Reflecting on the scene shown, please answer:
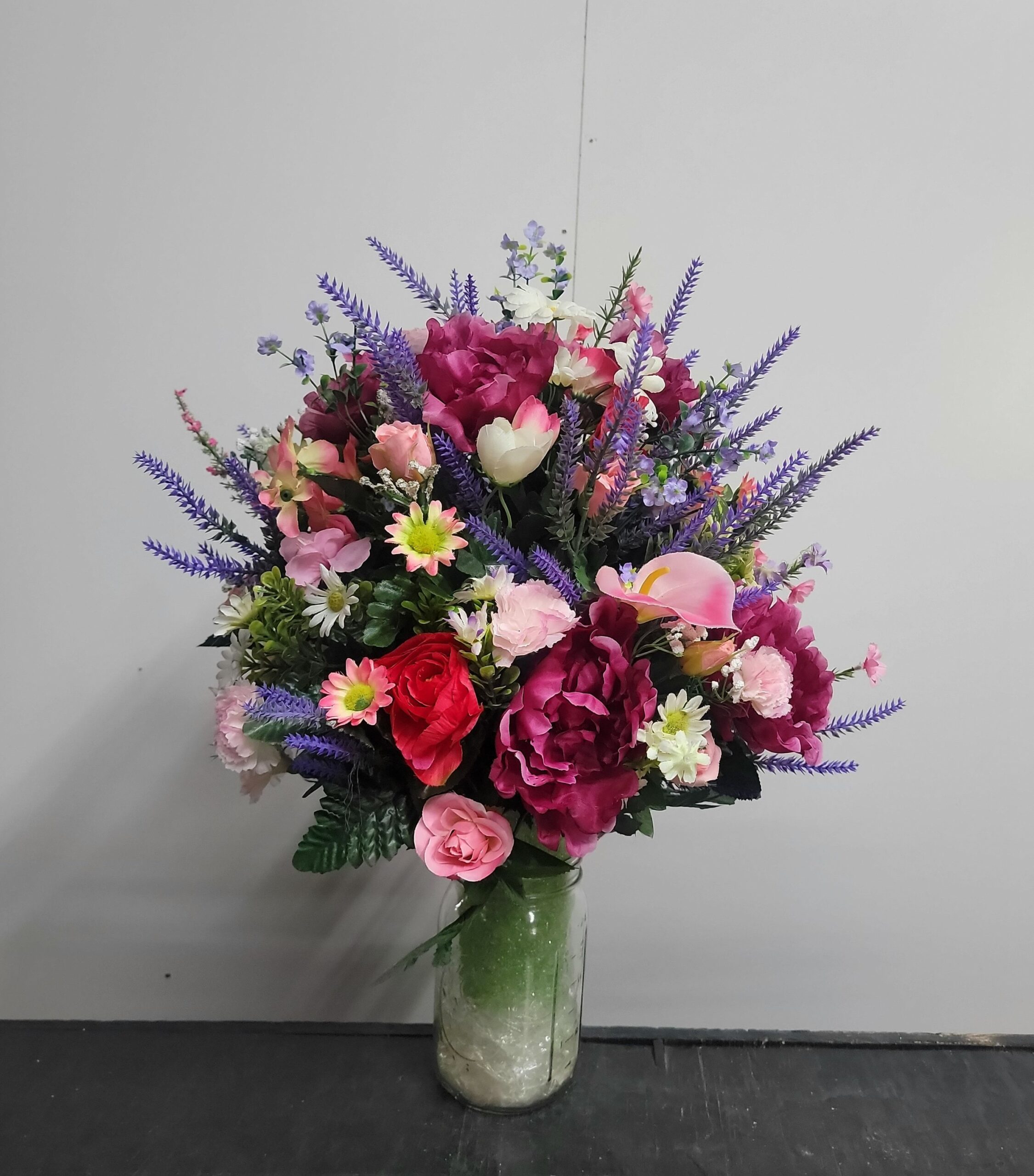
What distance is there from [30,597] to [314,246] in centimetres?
54

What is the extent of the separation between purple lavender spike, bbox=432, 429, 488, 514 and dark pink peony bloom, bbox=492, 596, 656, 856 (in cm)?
11

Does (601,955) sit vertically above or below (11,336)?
below

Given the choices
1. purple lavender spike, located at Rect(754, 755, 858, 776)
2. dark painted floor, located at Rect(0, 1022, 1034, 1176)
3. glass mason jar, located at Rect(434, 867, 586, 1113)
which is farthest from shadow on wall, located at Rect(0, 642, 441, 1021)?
purple lavender spike, located at Rect(754, 755, 858, 776)

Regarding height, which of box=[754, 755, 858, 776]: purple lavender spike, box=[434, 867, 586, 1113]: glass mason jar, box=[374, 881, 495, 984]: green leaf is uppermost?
box=[754, 755, 858, 776]: purple lavender spike

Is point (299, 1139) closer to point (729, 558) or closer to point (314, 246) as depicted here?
point (729, 558)

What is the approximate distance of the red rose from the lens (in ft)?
1.70

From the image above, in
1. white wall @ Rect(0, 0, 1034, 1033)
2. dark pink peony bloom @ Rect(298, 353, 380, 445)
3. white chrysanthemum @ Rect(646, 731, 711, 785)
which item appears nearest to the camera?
white chrysanthemum @ Rect(646, 731, 711, 785)

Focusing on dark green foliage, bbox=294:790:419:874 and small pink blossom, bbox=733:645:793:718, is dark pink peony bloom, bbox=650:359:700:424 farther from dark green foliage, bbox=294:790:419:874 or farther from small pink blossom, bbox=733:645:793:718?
dark green foliage, bbox=294:790:419:874

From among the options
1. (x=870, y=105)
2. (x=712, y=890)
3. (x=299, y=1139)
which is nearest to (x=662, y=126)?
(x=870, y=105)

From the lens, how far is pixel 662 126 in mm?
969

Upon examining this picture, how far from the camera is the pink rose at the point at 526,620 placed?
0.52 m

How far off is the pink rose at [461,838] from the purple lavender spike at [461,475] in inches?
7.9

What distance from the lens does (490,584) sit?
1.78 feet

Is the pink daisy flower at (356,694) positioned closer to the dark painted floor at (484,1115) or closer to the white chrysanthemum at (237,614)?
the white chrysanthemum at (237,614)
